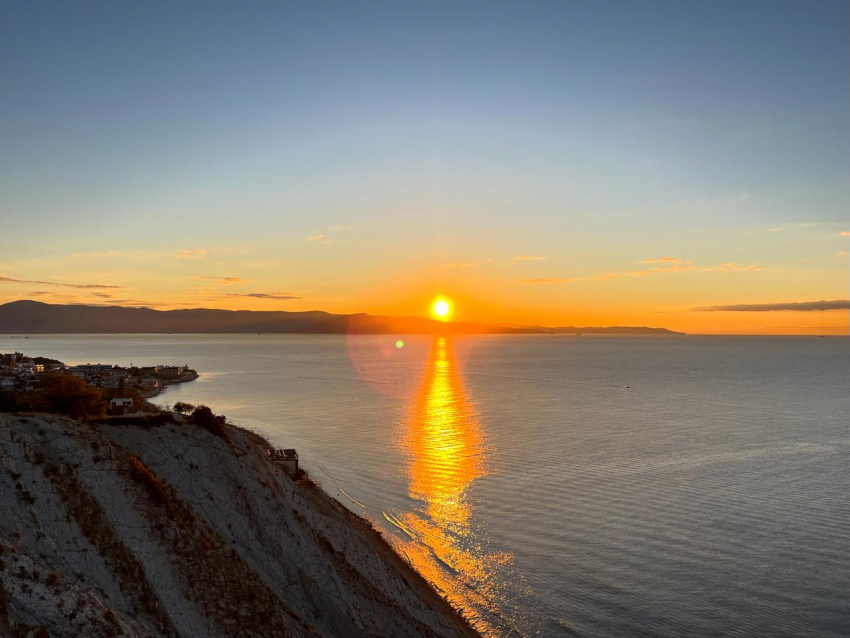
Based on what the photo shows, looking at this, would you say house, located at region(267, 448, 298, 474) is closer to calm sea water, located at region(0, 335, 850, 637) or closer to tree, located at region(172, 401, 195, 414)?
calm sea water, located at region(0, 335, 850, 637)

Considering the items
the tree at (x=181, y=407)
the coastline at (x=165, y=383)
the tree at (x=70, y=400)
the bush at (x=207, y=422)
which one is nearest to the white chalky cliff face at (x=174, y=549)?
the bush at (x=207, y=422)

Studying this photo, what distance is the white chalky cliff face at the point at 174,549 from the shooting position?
19.8 metres

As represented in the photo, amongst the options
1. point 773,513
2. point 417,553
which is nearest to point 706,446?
point 773,513

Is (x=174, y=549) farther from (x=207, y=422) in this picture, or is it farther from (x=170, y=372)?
(x=170, y=372)

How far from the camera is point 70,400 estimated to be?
40906 millimetres

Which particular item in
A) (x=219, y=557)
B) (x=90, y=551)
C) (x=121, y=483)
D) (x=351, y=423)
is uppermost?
(x=121, y=483)

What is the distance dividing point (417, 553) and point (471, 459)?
28817mm

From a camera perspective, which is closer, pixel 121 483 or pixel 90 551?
pixel 90 551

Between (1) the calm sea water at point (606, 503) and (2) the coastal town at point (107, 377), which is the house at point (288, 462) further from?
(2) the coastal town at point (107, 377)

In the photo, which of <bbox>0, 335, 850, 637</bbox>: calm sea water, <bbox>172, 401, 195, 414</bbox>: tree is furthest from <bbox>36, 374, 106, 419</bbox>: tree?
<bbox>0, 335, 850, 637</bbox>: calm sea water

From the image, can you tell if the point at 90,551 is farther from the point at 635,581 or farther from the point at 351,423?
the point at 351,423

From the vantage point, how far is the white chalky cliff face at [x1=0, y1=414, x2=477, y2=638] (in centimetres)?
1980

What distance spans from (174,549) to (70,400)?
76.1 ft

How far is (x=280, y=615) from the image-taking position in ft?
78.6
